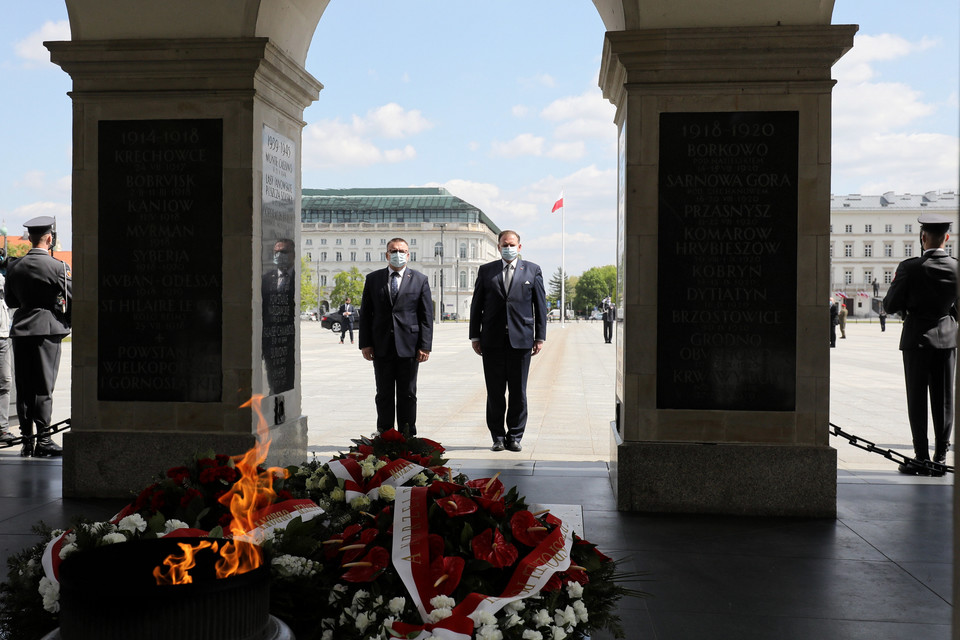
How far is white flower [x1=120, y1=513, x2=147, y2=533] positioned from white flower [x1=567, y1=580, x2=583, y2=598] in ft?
4.35

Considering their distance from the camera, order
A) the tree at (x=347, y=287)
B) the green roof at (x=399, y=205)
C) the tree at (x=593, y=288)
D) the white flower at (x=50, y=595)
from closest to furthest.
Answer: the white flower at (x=50, y=595) < the tree at (x=347, y=287) < the green roof at (x=399, y=205) < the tree at (x=593, y=288)

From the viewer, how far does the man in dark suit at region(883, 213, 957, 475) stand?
7211 millimetres

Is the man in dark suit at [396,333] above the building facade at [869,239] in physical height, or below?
below

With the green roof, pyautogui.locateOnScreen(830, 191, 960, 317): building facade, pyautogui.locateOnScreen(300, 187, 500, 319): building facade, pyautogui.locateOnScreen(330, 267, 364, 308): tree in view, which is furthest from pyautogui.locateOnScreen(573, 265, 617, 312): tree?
pyautogui.locateOnScreen(330, 267, 364, 308): tree

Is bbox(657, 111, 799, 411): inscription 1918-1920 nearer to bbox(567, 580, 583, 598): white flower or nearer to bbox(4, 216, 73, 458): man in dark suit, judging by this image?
bbox(567, 580, 583, 598): white flower

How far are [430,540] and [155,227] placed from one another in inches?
169

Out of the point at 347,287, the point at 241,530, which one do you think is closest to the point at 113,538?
the point at 241,530

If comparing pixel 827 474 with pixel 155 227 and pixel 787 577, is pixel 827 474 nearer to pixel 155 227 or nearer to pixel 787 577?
pixel 787 577

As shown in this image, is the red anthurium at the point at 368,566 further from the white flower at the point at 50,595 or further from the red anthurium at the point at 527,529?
the white flower at the point at 50,595

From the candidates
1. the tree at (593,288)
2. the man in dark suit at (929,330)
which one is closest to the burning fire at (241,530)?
the man in dark suit at (929,330)

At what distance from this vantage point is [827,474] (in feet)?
18.0

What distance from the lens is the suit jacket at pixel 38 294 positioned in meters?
7.92

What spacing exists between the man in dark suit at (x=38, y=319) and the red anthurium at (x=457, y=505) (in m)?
6.37

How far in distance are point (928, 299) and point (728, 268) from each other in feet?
9.14
